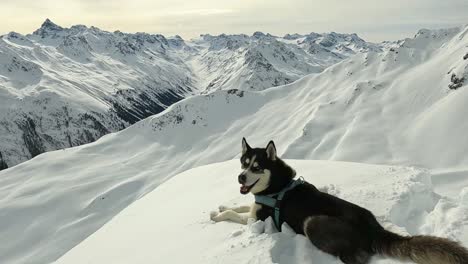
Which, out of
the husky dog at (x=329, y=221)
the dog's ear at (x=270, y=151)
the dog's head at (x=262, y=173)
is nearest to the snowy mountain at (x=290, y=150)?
the husky dog at (x=329, y=221)

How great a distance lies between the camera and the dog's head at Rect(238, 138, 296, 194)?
930 centimetres

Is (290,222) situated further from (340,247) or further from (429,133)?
(429,133)

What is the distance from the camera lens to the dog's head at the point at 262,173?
930 cm

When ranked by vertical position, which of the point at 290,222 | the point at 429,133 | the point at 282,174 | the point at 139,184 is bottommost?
the point at 139,184

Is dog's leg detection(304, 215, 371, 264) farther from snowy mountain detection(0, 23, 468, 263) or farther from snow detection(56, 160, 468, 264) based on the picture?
snowy mountain detection(0, 23, 468, 263)

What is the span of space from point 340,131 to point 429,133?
2240cm

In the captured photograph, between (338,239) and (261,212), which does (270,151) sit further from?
(338,239)

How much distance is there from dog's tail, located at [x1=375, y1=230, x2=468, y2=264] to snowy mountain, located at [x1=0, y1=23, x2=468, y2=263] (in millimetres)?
1600

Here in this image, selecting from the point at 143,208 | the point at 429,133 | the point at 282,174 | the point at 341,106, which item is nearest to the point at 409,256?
the point at 282,174

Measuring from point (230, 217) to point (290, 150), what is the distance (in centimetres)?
9548

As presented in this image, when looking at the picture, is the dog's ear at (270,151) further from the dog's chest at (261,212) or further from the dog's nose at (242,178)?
the dog's chest at (261,212)

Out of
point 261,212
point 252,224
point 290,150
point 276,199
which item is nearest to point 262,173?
point 276,199

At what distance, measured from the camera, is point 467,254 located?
257 inches

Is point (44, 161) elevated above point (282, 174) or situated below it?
below
